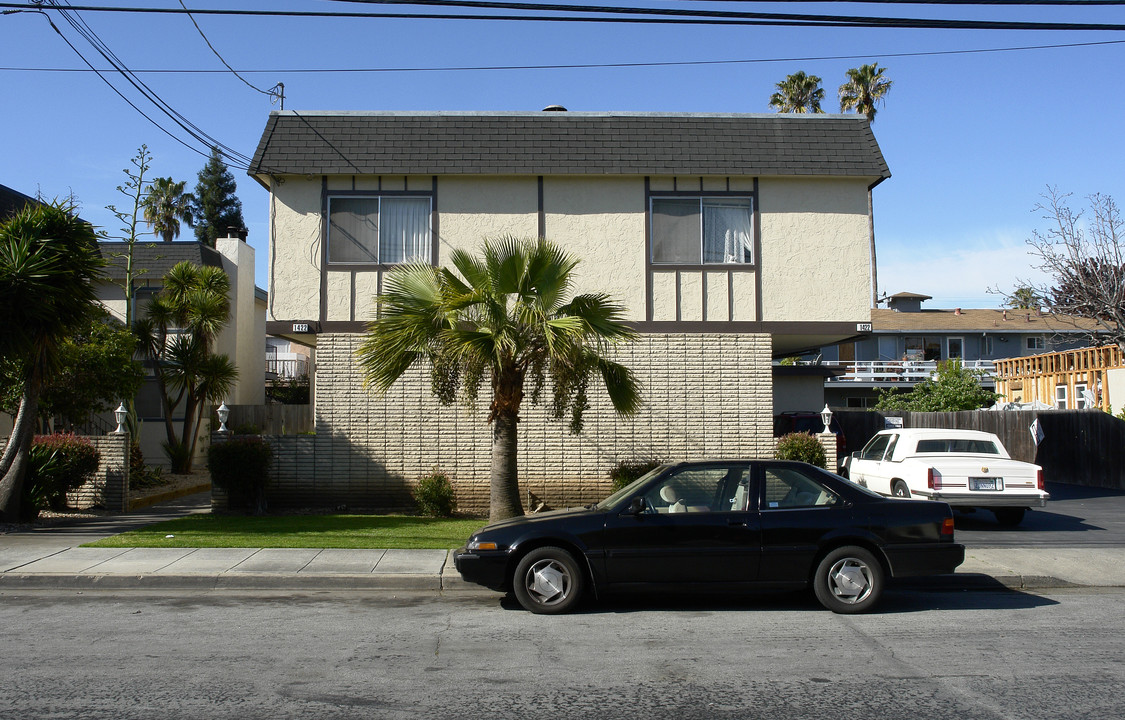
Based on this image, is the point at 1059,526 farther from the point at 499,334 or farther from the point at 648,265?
the point at 499,334

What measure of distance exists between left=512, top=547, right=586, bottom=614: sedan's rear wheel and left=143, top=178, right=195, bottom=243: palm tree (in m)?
43.7

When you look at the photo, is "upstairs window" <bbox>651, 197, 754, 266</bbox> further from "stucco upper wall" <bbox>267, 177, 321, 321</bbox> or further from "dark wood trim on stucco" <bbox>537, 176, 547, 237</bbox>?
"stucco upper wall" <bbox>267, 177, 321, 321</bbox>

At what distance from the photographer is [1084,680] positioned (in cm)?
600

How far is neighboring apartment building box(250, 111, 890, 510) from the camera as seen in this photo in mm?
14984

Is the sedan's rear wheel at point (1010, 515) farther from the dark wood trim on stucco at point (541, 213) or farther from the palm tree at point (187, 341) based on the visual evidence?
the palm tree at point (187, 341)

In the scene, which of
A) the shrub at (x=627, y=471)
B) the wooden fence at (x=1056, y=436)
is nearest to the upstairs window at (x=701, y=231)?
the shrub at (x=627, y=471)

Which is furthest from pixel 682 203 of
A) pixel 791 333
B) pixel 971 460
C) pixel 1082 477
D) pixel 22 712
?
pixel 1082 477

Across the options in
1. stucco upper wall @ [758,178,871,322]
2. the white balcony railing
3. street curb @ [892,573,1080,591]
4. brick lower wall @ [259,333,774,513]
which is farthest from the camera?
the white balcony railing

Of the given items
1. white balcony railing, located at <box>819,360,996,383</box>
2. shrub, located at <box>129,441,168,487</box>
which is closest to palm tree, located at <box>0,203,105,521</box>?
shrub, located at <box>129,441,168,487</box>

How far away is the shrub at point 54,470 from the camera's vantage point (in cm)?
1334

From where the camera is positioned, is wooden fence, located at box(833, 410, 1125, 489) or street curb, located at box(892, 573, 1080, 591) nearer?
street curb, located at box(892, 573, 1080, 591)

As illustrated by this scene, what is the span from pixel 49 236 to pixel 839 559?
457 inches

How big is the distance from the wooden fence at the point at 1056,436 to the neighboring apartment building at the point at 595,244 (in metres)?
8.89

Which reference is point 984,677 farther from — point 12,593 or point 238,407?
point 238,407
